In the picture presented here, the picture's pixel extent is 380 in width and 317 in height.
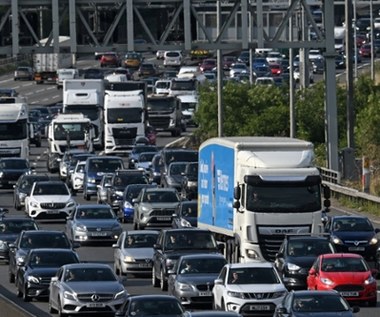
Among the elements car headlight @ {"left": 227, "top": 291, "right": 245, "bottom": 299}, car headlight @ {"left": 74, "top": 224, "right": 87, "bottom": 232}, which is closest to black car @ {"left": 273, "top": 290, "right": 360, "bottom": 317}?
car headlight @ {"left": 227, "top": 291, "right": 245, "bottom": 299}

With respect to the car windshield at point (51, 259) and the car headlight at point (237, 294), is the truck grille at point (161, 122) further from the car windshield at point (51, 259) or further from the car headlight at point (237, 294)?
the car headlight at point (237, 294)

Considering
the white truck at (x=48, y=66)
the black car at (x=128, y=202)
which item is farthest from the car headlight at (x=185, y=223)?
the white truck at (x=48, y=66)

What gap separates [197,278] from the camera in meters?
40.0

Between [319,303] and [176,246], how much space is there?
10526mm

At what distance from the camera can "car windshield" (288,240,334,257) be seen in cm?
4294

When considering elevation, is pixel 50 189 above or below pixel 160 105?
below

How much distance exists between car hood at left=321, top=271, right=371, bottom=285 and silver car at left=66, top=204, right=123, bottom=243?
13882mm

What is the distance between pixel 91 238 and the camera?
53.4m

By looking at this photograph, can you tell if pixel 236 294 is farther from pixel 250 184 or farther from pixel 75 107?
pixel 75 107

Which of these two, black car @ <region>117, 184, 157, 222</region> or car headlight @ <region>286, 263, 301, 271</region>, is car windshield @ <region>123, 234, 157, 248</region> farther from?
black car @ <region>117, 184, 157, 222</region>

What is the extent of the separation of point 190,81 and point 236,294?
7793 centimetres

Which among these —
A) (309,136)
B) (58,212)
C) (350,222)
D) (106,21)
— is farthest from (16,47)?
(350,222)

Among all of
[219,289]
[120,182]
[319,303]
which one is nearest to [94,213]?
[120,182]

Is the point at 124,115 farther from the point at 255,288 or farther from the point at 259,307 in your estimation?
the point at 259,307
